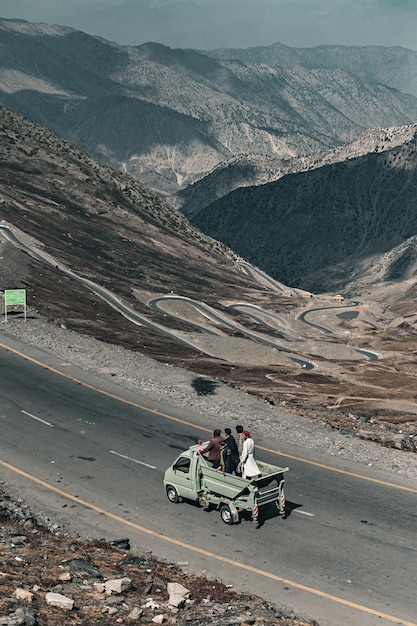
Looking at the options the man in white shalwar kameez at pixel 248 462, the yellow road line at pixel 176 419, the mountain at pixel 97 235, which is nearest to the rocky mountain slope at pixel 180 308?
the mountain at pixel 97 235

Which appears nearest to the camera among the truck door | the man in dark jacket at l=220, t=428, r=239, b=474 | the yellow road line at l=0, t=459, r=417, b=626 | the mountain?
the yellow road line at l=0, t=459, r=417, b=626

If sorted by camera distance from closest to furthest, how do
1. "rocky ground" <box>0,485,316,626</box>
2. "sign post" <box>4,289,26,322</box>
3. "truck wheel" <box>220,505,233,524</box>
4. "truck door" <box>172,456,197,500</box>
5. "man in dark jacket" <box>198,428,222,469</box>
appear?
"rocky ground" <box>0,485,316,626</box> < "truck wheel" <box>220,505,233,524</box> < "man in dark jacket" <box>198,428,222,469</box> < "truck door" <box>172,456,197,500</box> < "sign post" <box>4,289,26,322</box>

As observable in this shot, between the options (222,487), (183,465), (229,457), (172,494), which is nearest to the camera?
(222,487)

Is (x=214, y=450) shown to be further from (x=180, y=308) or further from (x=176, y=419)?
(x=180, y=308)

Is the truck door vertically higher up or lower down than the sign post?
lower down

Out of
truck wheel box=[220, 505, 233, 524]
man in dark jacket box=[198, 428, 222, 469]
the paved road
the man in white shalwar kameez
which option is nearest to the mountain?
the paved road

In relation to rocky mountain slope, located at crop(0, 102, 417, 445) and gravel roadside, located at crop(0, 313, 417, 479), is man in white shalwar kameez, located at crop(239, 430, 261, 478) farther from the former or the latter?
rocky mountain slope, located at crop(0, 102, 417, 445)

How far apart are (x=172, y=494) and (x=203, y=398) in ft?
37.0

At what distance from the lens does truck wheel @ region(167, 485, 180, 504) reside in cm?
2595

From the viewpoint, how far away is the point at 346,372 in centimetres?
9450

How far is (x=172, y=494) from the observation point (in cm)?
2605

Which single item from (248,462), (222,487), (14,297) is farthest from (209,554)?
(14,297)

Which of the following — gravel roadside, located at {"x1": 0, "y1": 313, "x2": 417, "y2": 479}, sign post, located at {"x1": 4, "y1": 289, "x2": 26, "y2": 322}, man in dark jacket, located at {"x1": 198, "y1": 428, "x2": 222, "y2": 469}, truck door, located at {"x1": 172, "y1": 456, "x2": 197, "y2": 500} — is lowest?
truck door, located at {"x1": 172, "y1": 456, "x2": 197, "y2": 500}

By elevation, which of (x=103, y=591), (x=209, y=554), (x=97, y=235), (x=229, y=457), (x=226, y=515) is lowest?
(x=103, y=591)
